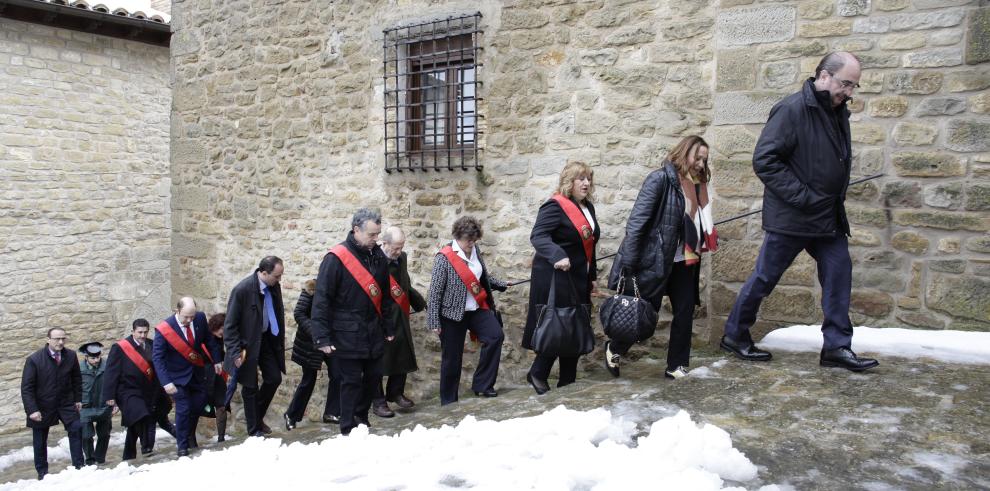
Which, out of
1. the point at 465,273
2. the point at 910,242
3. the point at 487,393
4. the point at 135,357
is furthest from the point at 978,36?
the point at 135,357

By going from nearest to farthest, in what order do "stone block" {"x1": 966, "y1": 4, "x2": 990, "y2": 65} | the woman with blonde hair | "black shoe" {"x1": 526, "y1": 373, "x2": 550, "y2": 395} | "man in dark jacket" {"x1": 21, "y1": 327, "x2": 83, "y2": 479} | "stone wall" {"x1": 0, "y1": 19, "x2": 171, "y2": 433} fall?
the woman with blonde hair < "stone block" {"x1": 966, "y1": 4, "x2": 990, "y2": 65} < "black shoe" {"x1": 526, "y1": 373, "x2": 550, "y2": 395} < "man in dark jacket" {"x1": 21, "y1": 327, "x2": 83, "y2": 479} < "stone wall" {"x1": 0, "y1": 19, "x2": 171, "y2": 433}

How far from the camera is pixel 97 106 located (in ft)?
38.6

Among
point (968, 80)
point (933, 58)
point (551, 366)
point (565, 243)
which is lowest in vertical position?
point (551, 366)

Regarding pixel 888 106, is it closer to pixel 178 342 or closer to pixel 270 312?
pixel 270 312

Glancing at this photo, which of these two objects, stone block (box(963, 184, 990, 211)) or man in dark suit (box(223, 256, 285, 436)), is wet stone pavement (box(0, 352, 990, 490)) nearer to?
stone block (box(963, 184, 990, 211))

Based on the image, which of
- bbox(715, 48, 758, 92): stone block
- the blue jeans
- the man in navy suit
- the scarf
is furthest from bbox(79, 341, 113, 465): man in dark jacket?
bbox(715, 48, 758, 92): stone block

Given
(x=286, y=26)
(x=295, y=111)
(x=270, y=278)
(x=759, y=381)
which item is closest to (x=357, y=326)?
(x=270, y=278)

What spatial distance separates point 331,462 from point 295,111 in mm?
5514

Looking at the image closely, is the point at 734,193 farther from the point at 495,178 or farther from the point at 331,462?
the point at 331,462

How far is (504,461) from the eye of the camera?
3.01 metres

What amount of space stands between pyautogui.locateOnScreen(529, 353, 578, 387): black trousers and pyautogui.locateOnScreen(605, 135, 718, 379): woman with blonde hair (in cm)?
64

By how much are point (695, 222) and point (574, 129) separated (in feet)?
6.45

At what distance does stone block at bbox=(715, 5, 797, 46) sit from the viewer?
5211 millimetres

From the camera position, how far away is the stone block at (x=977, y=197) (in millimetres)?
4676
